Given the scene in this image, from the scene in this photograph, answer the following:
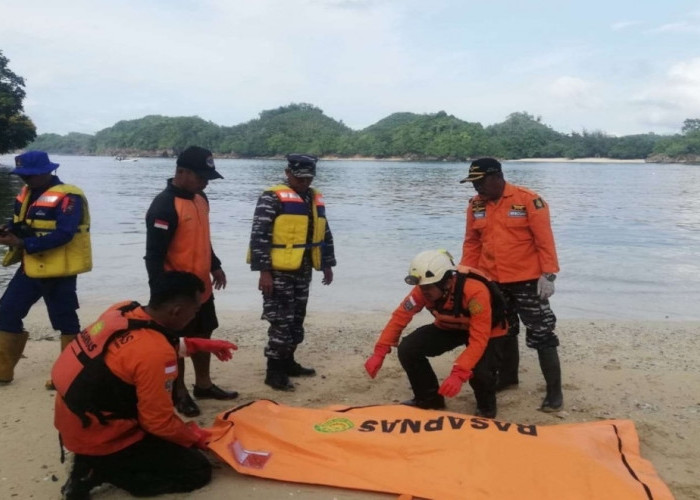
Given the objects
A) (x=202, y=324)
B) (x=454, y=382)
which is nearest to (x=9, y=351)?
(x=202, y=324)

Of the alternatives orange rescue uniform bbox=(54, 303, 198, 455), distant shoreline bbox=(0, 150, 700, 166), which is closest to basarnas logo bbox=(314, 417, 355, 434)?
orange rescue uniform bbox=(54, 303, 198, 455)

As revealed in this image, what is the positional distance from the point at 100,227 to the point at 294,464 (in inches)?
675

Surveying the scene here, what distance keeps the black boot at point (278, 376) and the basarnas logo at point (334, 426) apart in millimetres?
1336

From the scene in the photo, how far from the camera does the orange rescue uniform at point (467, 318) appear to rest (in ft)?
14.2

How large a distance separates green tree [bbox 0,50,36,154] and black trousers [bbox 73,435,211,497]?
5385 cm

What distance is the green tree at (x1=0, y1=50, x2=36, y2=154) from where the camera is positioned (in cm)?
5084

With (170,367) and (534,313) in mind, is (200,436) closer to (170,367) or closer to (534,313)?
(170,367)

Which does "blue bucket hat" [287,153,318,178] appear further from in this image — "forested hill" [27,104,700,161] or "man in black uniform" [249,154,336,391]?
"forested hill" [27,104,700,161]

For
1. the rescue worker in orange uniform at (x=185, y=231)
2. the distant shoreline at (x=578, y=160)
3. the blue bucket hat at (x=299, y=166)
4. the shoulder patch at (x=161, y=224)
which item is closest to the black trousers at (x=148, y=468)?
the rescue worker in orange uniform at (x=185, y=231)

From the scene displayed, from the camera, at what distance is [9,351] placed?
5.20 metres

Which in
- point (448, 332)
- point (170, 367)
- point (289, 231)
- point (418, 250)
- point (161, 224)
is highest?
point (161, 224)

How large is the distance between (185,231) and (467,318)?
207 cm

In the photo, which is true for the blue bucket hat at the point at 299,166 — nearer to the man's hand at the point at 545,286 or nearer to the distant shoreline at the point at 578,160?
the man's hand at the point at 545,286

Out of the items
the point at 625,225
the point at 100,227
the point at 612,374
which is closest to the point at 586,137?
the point at 625,225
